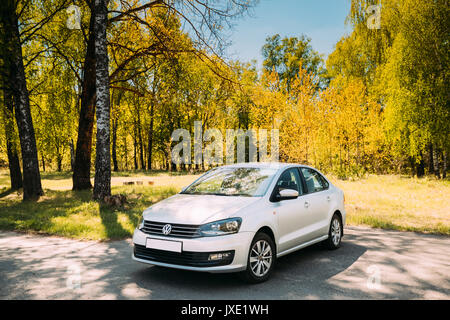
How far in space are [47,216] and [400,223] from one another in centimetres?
995

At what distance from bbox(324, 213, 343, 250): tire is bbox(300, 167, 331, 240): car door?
0.80 feet

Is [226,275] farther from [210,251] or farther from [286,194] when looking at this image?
[286,194]

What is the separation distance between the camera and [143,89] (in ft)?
56.4

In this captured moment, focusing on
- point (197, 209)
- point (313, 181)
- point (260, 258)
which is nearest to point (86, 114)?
point (313, 181)

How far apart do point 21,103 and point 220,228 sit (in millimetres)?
11972

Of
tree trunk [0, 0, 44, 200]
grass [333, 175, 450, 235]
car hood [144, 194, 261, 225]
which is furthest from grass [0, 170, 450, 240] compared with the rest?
car hood [144, 194, 261, 225]

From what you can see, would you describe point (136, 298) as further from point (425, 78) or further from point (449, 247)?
point (425, 78)

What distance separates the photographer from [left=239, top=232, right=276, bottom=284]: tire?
482 centimetres

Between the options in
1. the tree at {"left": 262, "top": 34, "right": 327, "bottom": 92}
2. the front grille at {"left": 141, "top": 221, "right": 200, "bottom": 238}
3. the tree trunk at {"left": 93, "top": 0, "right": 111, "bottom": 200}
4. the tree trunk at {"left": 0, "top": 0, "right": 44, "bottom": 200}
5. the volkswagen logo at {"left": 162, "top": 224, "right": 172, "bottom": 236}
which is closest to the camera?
the front grille at {"left": 141, "top": 221, "right": 200, "bottom": 238}

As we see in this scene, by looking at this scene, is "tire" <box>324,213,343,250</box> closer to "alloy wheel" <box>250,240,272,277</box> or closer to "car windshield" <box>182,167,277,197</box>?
"car windshield" <box>182,167,277,197</box>

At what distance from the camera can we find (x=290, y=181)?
245 inches

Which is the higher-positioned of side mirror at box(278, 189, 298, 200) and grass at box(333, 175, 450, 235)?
side mirror at box(278, 189, 298, 200)

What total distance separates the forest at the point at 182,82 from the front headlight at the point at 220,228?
26.2 ft
